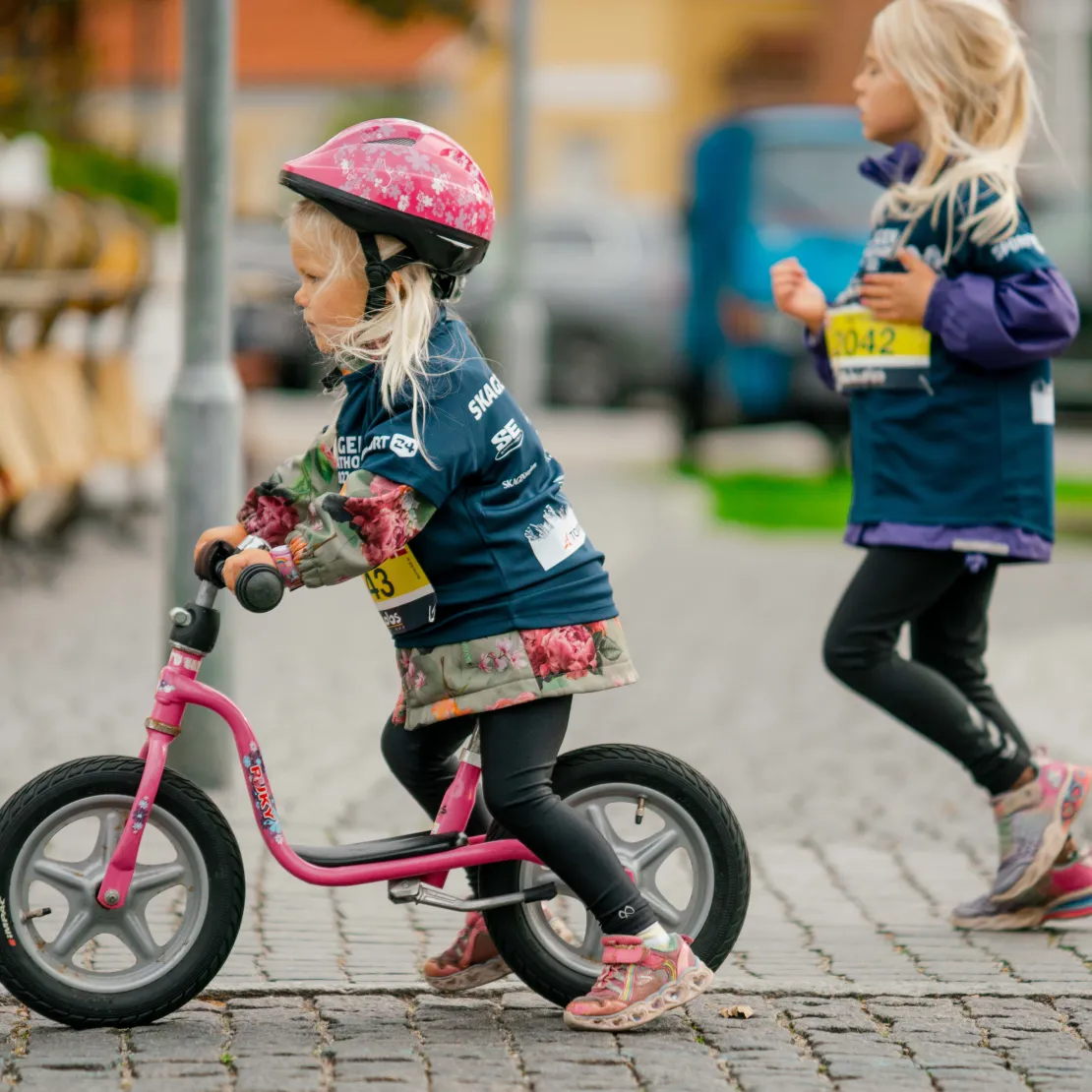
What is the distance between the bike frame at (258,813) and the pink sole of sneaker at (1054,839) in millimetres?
1282

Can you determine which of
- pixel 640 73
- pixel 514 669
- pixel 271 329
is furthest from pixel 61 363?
pixel 640 73

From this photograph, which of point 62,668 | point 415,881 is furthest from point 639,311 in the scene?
point 415,881

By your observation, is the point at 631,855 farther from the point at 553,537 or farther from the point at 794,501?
the point at 794,501

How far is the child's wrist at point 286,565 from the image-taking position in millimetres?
3629

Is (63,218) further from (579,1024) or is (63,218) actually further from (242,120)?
(242,120)

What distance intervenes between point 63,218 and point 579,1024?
744 cm

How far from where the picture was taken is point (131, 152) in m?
15.1

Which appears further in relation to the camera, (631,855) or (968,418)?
(968,418)

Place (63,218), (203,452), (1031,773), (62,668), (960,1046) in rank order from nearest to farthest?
1. (960,1046)
2. (1031,773)
3. (203,452)
4. (62,668)
5. (63,218)

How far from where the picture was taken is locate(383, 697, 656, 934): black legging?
3.85m

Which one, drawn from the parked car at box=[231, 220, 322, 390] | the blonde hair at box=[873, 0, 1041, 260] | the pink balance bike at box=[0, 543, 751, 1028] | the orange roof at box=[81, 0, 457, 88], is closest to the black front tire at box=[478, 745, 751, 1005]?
the pink balance bike at box=[0, 543, 751, 1028]

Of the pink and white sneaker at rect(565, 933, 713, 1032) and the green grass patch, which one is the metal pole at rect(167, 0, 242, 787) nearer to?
the pink and white sneaker at rect(565, 933, 713, 1032)

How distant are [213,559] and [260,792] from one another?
45cm

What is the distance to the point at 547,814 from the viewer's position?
3.85m
